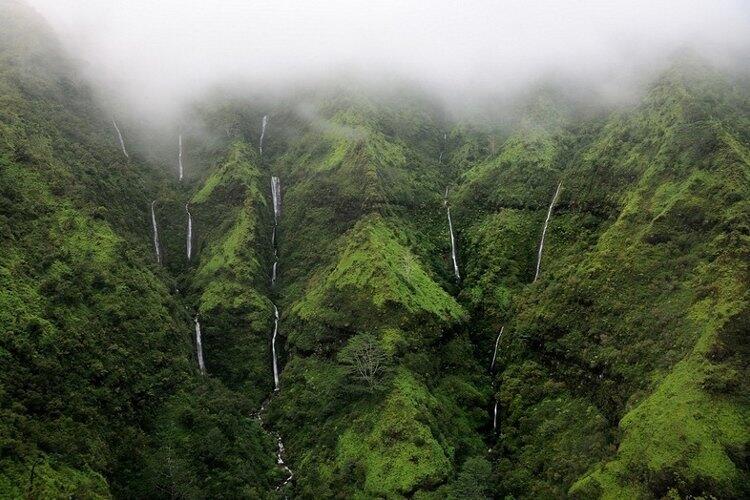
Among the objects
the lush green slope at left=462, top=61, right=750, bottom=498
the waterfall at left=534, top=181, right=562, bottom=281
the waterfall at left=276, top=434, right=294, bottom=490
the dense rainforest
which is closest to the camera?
the lush green slope at left=462, top=61, right=750, bottom=498

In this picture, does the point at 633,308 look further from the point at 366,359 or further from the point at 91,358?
the point at 91,358

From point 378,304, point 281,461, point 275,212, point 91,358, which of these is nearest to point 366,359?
point 378,304

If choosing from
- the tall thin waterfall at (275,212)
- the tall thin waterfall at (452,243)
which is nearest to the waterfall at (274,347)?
the tall thin waterfall at (275,212)

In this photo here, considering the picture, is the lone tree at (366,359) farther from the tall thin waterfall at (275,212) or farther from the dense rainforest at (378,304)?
the tall thin waterfall at (275,212)

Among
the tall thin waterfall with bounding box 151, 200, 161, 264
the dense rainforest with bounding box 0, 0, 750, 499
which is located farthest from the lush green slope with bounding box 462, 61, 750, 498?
the tall thin waterfall with bounding box 151, 200, 161, 264

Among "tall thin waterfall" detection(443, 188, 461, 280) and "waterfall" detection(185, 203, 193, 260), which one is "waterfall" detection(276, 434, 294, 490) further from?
"waterfall" detection(185, 203, 193, 260)

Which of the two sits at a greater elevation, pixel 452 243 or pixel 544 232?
pixel 452 243

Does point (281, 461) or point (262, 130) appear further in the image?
point (262, 130)
